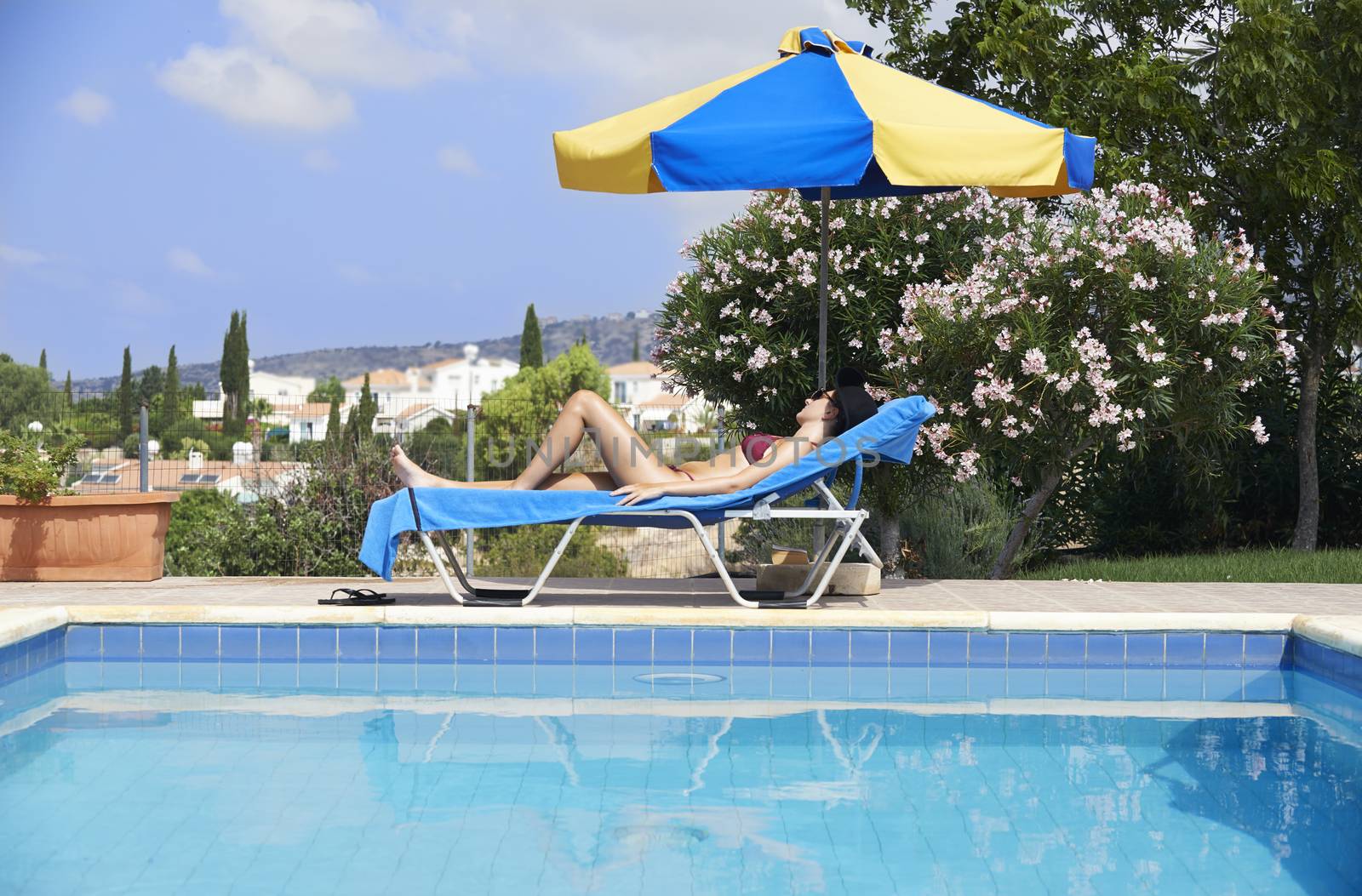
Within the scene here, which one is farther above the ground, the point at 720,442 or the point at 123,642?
the point at 720,442

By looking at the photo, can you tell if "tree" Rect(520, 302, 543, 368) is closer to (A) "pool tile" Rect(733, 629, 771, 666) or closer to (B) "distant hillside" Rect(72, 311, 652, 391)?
(B) "distant hillside" Rect(72, 311, 652, 391)

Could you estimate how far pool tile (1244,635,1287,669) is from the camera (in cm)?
533

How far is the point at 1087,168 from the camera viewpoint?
5934mm

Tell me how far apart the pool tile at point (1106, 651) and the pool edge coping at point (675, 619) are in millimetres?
33

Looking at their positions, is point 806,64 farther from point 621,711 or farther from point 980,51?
point 980,51

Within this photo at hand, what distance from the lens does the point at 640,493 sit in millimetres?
5336

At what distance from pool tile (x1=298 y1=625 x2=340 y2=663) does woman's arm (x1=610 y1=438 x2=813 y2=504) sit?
1356mm

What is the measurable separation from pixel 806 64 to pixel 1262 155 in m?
6.57

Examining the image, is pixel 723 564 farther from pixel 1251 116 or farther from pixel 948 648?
pixel 1251 116

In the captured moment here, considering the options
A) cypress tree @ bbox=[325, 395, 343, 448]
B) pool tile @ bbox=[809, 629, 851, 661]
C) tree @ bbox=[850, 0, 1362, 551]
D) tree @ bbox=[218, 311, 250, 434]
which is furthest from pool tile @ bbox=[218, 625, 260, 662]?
tree @ bbox=[218, 311, 250, 434]

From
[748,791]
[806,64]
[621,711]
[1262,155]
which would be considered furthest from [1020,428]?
[1262,155]

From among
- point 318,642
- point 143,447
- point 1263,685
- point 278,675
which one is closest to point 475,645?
point 318,642

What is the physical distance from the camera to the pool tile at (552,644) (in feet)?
17.4

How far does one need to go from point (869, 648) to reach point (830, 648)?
164 millimetres
